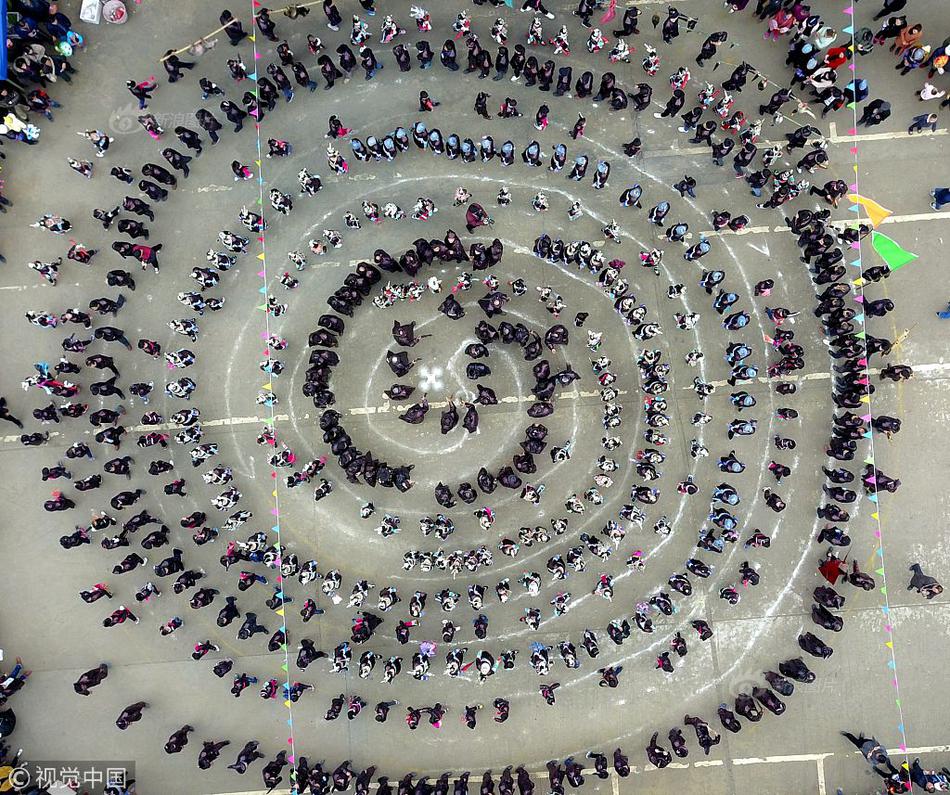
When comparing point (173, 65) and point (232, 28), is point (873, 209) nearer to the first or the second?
point (232, 28)

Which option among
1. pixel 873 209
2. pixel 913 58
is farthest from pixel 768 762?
pixel 913 58

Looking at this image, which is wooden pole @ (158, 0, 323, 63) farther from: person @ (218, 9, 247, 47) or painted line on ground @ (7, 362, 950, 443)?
painted line on ground @ (7, 362, 950, 443)

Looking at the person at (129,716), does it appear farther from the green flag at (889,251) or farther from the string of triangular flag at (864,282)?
the green flag at (889,251)

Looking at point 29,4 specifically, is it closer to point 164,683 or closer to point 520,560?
point 164,683

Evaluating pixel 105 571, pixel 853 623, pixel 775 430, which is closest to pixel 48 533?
pixel 105 571

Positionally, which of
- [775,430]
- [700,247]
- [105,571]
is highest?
[700,247]

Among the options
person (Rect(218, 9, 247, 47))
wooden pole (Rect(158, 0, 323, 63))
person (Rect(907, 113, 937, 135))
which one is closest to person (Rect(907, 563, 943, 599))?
person (Rect(907, 113, 937, 135))

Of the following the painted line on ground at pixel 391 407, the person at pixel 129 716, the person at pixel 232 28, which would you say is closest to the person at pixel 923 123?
the painted line on ground at pixel 391 407

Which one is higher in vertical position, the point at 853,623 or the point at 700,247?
the point at 700,247
